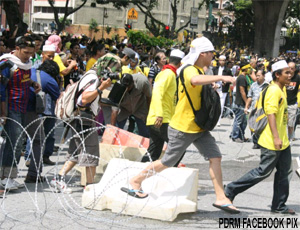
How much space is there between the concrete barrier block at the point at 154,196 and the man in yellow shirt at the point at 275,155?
1.92 feet

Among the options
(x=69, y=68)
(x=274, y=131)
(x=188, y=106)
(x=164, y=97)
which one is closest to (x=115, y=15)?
(x=69, y=68)

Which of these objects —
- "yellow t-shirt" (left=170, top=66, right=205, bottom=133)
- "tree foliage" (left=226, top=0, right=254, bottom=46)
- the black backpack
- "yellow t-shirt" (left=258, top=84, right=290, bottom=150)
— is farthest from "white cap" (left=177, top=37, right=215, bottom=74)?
"tree foliage" (left=226, top=0, right=254, bottom=46)

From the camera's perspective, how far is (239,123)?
14625 millimetres

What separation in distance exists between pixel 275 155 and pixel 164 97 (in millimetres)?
1797

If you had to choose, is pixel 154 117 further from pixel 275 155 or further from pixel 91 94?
pixel 275 155

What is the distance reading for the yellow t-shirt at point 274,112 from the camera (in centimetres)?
721

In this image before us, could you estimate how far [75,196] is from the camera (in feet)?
25.7

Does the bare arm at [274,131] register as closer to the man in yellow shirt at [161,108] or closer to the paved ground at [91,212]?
the paved ground at [91,212]

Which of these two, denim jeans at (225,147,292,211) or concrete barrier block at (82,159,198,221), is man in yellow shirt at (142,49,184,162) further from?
denim jeans at (225,147,292,211)

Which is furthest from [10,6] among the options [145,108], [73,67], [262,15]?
[262,15]

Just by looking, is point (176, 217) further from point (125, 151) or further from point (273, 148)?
point (125, 151)

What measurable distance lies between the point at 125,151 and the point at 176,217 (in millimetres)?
2074

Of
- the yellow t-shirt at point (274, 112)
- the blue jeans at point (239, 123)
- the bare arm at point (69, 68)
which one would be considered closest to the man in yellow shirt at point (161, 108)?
the yellow t-shirt at point (274, 112)

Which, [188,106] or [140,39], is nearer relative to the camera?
[188,106]
